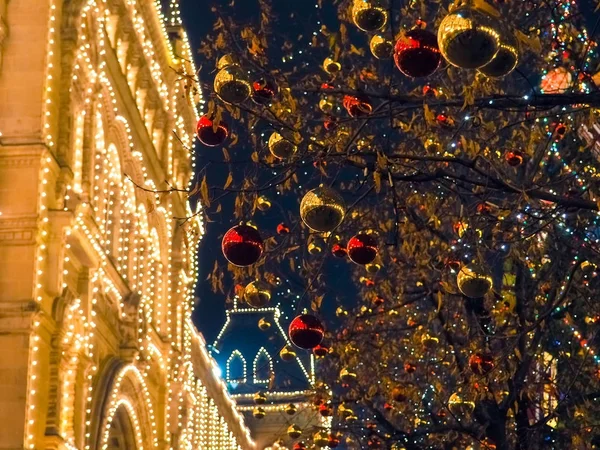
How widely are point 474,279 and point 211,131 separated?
2.59 m

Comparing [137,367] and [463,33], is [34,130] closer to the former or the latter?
[137,367]

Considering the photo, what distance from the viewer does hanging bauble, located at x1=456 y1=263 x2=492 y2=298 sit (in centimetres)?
946

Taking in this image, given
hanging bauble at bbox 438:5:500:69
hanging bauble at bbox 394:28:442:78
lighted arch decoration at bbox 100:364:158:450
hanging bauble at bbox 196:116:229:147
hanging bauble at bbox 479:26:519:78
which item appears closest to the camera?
hanging bauble at bbox 438:5:500:69

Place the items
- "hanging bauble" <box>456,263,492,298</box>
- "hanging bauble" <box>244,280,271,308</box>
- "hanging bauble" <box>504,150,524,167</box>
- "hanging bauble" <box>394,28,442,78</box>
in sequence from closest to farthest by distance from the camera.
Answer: "hanging bauble" <box>394,28,442,78</box>
"hanging bauble" <box>456,263,492,298</box>
"hanging bauble" <box>244,280,271,308</box>
"hanging bauble" <box>504,150,524,167</box>

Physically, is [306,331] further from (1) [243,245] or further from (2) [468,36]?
(2) [468,36]

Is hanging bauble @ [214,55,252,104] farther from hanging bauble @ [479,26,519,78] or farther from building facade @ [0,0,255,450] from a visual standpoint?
building facade @ [0,0,255,450]

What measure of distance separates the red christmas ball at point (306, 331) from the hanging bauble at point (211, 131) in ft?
6.11

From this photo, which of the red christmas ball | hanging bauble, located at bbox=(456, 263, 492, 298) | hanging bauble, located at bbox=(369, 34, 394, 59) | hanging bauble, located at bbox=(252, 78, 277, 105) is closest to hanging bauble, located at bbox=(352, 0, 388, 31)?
hanging bauble, located at bbox=(369, 34, 394, 59)

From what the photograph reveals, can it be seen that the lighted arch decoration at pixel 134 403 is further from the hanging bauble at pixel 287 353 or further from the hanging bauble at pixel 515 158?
the hanging bauble at pixel 515 158

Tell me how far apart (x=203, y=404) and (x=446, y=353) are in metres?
27.1

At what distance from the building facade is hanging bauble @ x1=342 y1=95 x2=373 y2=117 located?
3598 millimetres

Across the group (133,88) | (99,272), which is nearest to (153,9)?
(133,88)

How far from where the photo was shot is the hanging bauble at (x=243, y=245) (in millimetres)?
8695

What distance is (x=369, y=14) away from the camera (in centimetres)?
883
